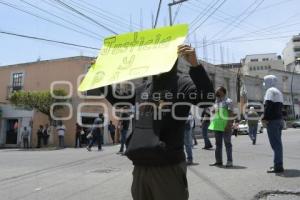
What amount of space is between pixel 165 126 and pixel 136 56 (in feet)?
2.12

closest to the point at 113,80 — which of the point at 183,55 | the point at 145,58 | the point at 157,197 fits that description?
the point at 145,58

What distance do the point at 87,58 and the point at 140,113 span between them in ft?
95.7

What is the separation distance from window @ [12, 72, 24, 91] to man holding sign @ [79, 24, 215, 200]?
3390cm

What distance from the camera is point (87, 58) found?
32.1 metres

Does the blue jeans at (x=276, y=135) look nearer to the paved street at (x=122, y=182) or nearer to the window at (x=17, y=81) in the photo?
the paved street at (x=122, y=182)

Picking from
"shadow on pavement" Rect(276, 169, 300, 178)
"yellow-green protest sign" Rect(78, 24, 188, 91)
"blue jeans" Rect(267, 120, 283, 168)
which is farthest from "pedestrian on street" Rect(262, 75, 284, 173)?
"yellow-green protest sign" Rect(78, 24, 188, 91)

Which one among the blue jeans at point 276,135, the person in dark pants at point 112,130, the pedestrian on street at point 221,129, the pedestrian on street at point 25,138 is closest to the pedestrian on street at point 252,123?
the pedestrian on street at point 221,129

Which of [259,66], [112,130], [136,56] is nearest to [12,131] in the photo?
[112,130]

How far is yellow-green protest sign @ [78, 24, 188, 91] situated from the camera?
10.7 ft

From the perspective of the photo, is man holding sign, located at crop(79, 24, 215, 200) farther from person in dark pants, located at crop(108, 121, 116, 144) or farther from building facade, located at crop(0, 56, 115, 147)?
building facade, located at crop(0, 56, 115, 147)

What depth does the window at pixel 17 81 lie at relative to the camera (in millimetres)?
35741

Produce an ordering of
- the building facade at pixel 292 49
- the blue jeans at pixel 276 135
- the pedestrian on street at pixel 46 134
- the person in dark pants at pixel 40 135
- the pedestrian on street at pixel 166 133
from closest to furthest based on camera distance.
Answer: the pedestrian on street at pixel 166 133, the blue jeans at pixel 276 135, the person in dark pants at pixel 40 135, the pedestrian on street at pixel 46 134, the building facade at pixel 292 49

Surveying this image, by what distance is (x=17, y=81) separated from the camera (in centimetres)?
3603

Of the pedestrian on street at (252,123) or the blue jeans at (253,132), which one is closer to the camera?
the blue jeans at (253,132)
